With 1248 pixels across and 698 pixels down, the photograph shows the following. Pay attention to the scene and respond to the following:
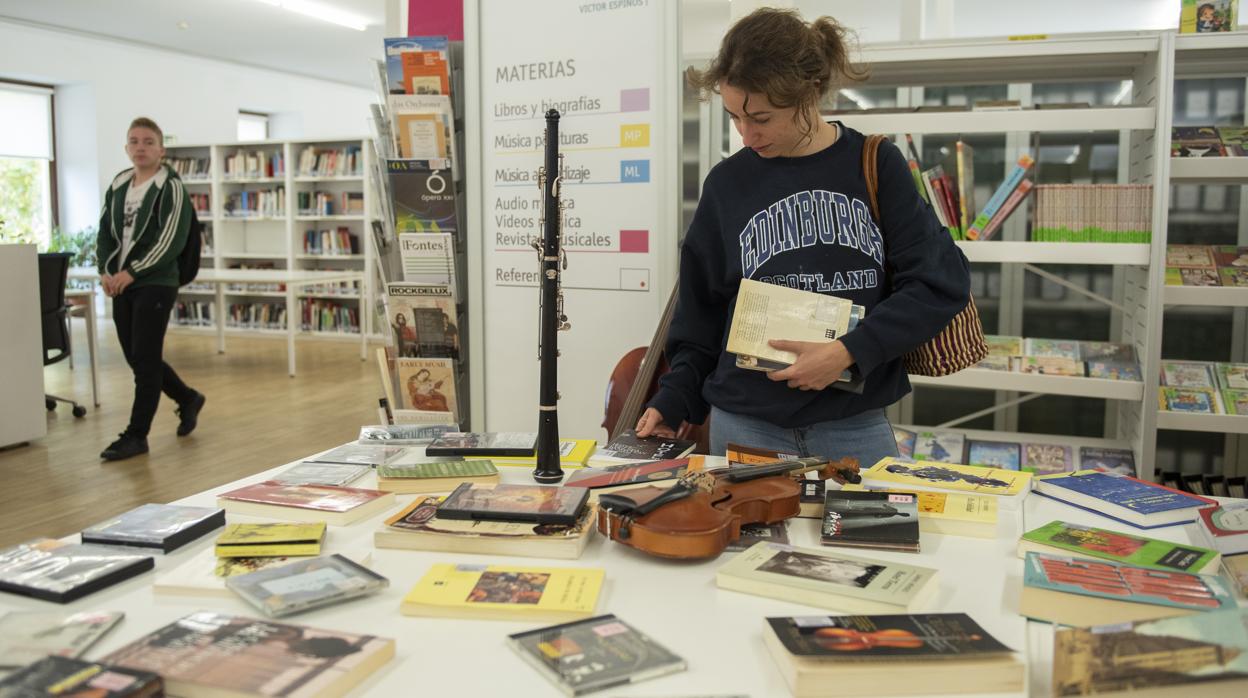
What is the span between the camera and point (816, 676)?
823 mm

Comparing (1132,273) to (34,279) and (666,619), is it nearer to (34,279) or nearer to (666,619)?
(666,619)

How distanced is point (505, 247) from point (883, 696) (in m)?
2.43

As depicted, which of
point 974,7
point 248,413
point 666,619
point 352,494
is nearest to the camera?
point 666,619

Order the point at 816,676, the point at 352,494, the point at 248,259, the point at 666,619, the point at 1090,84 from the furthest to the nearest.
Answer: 1. the point at 248,259
2. the point at 1090,84
3. the point at 352,494
4. the point at 666,619
5. the point at 816,676

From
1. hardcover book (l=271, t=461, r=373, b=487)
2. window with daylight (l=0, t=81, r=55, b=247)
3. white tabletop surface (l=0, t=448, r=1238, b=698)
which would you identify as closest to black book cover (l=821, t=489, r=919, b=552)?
white tabletop surface (l=0, t=448, r=1238, b=698)

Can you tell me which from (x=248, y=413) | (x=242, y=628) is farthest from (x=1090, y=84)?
(x=248, y=413)

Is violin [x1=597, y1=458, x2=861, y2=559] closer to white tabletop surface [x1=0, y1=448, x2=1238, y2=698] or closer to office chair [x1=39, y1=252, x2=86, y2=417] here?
white tabletop surface [x1=0, y1=448, x2=1238, y2=698]

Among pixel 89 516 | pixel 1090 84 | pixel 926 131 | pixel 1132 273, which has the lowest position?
pixel 89 516

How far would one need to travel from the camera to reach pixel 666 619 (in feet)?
3.22

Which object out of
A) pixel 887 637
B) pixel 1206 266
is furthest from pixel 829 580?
pixel 1206 266

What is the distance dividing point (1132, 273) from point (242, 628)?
3.20m

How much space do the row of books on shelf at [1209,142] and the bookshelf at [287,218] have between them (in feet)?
25.2

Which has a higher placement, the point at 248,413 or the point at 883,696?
the point at 883,696

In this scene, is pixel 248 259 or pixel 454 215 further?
pixel 248 259
